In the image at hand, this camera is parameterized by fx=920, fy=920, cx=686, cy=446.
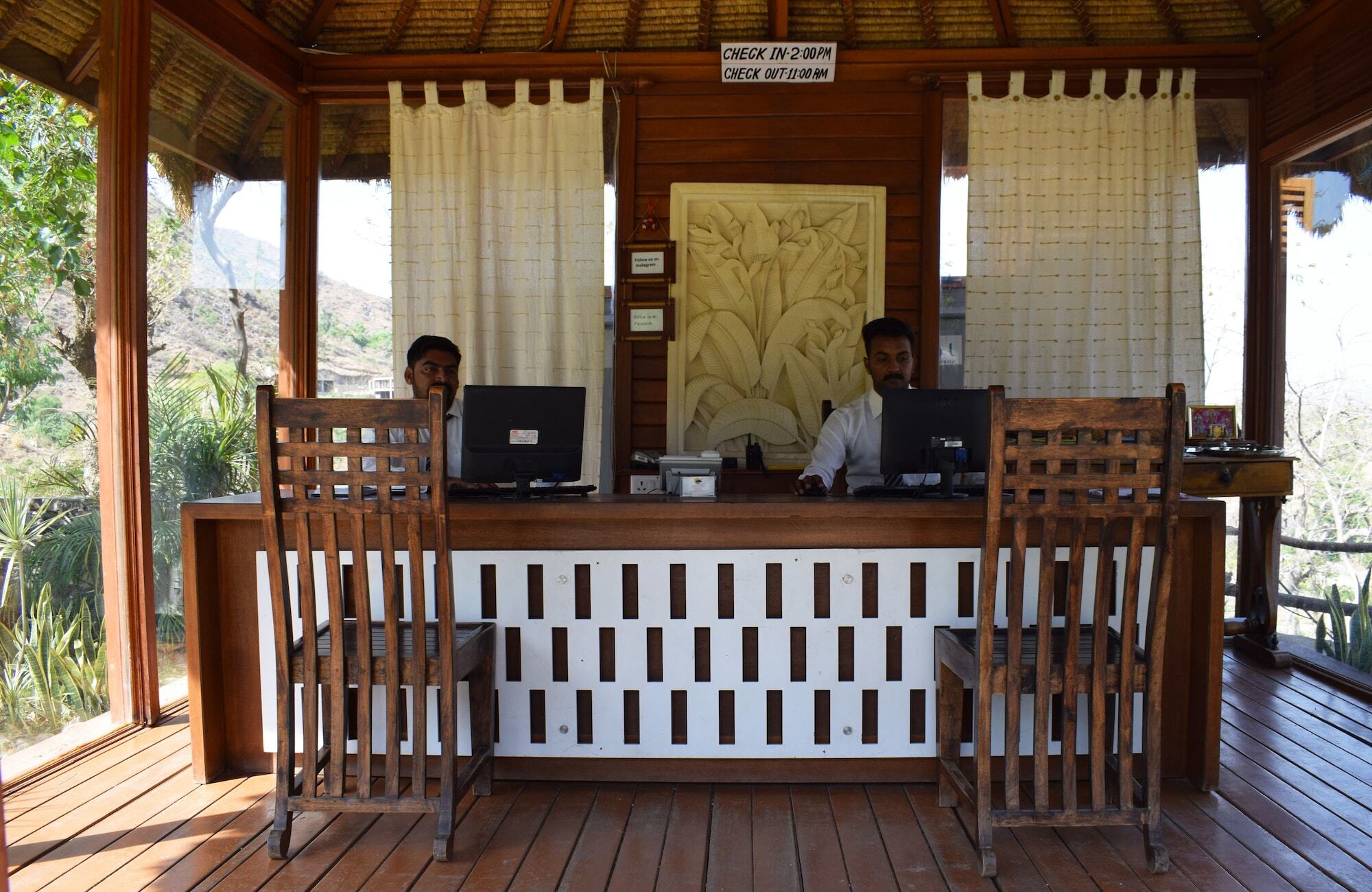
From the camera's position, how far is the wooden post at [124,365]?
12.3 feet

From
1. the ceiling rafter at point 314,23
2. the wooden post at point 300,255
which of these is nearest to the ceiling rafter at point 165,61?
the wooden post at point 300,255

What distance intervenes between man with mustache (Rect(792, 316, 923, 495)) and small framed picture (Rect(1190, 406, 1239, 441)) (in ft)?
6.17

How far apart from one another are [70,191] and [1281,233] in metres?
5.91

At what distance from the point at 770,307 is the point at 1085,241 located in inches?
70.8

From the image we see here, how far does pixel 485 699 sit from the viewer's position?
10.2 feet

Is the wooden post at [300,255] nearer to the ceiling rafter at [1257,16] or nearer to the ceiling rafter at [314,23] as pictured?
the ceiling rafter at [314,23]

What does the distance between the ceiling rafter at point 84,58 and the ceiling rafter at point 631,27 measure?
8.91 ft

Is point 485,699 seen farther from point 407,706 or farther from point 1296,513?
point 1296,513

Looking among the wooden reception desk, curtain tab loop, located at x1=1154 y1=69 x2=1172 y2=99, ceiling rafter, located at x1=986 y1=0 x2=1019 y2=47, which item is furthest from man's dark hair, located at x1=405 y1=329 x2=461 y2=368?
curtain tab loop, located at x1=1154 y1=69 x2=1172 y2=99

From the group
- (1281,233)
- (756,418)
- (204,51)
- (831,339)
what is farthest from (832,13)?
(204,51)

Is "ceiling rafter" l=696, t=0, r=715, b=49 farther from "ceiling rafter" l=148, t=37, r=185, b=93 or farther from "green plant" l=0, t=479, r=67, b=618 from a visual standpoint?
"green plant" l=0, t=479, r=67, b=618

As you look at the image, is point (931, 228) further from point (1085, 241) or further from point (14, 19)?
point (14, 19)

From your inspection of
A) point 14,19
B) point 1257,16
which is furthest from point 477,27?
point 1257,16

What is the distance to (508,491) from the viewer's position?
3594 millimetres
